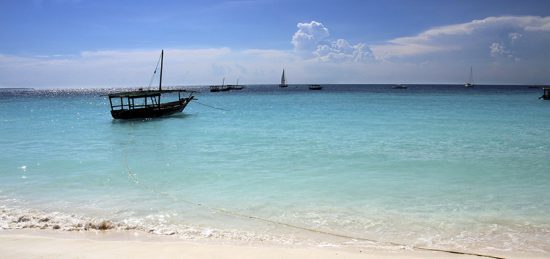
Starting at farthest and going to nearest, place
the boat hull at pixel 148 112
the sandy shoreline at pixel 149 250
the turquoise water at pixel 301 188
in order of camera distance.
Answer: the boat hull at pixel 148 112 < the turquoise water at pixel 301 188 < the sandy shoreline at pixel 149 250

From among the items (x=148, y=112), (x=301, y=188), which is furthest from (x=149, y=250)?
(x=148, y=112)

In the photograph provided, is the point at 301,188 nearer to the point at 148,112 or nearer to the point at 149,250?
the point at 149,250

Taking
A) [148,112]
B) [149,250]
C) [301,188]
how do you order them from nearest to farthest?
[149,250] → [301,188] → [148,112]

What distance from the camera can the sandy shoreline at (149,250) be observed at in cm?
543

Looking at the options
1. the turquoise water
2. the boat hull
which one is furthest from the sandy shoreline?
the boat hull

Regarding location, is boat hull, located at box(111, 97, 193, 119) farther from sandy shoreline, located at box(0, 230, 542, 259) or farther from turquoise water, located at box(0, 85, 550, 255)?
sandy shoreline, located at box(0, 230, 542, 259)

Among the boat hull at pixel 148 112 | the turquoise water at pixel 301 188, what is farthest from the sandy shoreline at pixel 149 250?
the boat hull at pixel 148 112

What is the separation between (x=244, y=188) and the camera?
10.1 meters

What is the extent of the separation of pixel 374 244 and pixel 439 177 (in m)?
5.86

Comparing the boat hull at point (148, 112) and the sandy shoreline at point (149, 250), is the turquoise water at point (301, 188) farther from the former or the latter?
the boat hull at point (148, 112)

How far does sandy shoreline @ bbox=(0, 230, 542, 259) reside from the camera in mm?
5434

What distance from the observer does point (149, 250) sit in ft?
18.5

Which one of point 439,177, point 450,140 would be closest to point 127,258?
point 439,177

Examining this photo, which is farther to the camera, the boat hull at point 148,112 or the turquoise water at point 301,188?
the boat hull at point 148,112
